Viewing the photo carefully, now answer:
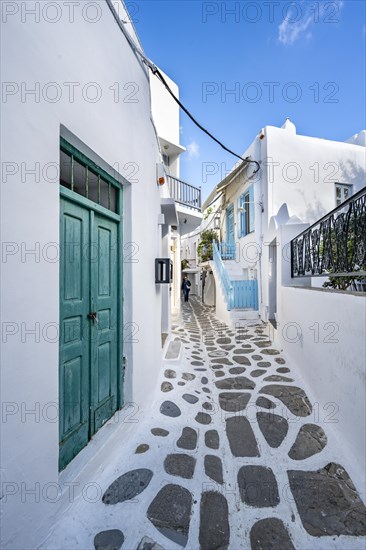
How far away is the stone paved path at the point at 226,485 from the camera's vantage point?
5.82 feet

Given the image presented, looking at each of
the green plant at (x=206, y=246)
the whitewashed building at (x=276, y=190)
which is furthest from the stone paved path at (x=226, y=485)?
the green plant at (x=206, y=246)

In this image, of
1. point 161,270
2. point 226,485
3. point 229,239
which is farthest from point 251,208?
point 226,485

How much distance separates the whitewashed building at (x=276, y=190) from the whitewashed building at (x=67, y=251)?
5814 millimetres

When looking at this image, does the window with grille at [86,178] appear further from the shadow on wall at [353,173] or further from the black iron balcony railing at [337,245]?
the shadow on wall at [353,173]

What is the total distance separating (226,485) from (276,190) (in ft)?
27.7

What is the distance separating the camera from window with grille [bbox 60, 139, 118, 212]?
7.23ft

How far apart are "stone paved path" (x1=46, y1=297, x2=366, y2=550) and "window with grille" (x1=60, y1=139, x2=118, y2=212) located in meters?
2.67

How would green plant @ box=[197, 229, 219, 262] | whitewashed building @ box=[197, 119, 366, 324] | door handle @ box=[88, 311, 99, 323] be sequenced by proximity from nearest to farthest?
door handle @ box=[88, 311, 99, 323]
whitewashed building @ box=[197, 119, 366, 324]
green plant @ box=[197, 229, 219, 262]

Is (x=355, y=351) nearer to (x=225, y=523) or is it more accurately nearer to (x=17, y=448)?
(x=225, y=523)

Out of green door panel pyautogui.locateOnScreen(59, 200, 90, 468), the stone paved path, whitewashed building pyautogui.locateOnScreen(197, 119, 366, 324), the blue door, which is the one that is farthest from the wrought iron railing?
green door panel pyautogui.locateOnScreen(59, 200, 90, 468)

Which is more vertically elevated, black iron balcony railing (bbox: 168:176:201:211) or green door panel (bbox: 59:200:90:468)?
black iron balcony railing (bbox: 168:176:201:211)

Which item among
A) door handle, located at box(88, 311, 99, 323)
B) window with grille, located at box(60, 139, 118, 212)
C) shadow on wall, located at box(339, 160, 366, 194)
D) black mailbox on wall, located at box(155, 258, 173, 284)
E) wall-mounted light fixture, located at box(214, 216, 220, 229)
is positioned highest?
shadow on wall, located at box(339, 160, 366, 194)

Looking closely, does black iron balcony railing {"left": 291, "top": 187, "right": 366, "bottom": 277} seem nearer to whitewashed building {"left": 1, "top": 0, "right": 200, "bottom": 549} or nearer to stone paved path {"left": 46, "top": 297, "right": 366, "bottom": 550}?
stone paved path {"left": 46, "top": 297, "right": 366, "bottom": 550}

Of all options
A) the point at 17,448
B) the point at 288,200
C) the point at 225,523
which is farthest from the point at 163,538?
the point at 288,200
